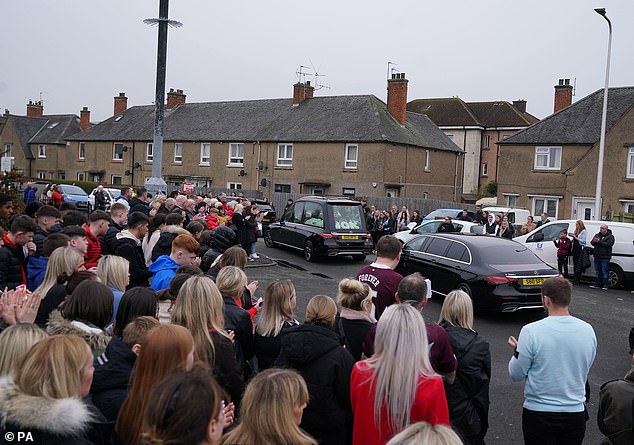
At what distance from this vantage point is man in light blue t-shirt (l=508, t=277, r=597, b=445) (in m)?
4.62

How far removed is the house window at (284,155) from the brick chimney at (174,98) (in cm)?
1467

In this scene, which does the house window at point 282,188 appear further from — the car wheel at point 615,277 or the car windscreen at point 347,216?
the car wheel at point 615,277

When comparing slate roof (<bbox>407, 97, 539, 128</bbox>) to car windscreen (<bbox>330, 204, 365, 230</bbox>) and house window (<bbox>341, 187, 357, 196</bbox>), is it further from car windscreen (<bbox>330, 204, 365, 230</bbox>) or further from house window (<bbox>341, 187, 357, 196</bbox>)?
car windscreen (<bbox>330, 204, 365, 230</bbox>)

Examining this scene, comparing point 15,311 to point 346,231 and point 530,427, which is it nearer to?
point 530,427

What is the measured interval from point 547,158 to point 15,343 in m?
35.1

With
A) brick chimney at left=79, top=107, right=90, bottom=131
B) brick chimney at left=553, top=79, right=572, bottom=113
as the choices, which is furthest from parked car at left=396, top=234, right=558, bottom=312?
brick chimney at left=79, top=107, right=90, bottom=131

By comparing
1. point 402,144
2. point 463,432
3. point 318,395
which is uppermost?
Answer: point 402,144

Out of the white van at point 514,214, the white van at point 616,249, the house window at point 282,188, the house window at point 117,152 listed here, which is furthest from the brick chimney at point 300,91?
the white van at point 616,249

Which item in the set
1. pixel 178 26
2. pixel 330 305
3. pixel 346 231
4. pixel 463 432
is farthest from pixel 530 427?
pixel 346 231

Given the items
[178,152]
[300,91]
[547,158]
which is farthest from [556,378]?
[178,152]

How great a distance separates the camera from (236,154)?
44344 millimetres

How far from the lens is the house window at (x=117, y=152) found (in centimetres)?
5038

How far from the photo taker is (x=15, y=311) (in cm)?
459

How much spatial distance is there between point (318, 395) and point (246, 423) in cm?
131
